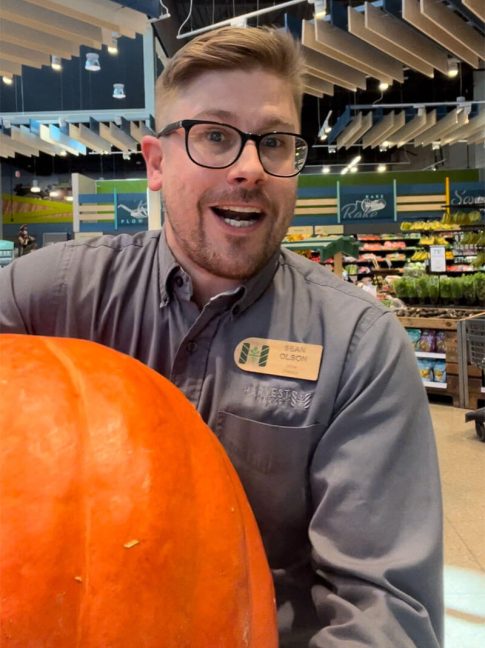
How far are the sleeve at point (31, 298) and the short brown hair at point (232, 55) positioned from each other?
433mm

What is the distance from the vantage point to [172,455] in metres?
0.62

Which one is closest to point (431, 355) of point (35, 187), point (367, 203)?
point (367, 203)

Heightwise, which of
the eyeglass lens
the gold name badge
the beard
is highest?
the eyeglass lens

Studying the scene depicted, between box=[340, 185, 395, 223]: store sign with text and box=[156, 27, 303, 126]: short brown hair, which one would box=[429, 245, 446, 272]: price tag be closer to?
box=[156, 27, 303, 126]: short brown hair

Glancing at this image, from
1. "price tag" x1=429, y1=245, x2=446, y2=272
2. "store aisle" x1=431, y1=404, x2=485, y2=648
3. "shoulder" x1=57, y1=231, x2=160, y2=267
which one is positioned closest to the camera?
"shoulder" x1=57, y1=231, x2=160, y2=267

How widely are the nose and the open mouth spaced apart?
0.05 m

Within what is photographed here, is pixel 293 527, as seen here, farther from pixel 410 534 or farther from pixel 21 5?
pixel 21 5

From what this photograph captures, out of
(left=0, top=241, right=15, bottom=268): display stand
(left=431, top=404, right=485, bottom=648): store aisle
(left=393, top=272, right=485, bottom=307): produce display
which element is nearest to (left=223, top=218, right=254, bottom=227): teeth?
(left=431, top=404, right=485, bottom=648): store aisle

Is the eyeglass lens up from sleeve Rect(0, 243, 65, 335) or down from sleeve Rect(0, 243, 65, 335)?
up

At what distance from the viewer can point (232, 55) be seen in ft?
3.32

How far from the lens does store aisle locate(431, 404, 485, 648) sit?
89.1 inches

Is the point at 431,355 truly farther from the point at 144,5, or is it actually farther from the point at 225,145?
the point at 225,145

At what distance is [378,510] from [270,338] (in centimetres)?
35

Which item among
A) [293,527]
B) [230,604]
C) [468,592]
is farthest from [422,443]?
[468,592]
